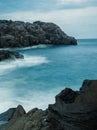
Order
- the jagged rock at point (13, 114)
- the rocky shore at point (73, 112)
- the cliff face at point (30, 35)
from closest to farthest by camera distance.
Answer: the rocky shore at point (73, 112) < the jagged rock at point (13, 114) < the cliff face at point (30, 35)

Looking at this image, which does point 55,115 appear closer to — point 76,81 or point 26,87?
point 26,87

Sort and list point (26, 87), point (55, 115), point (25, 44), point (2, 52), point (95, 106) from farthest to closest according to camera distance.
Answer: point (25, 44), point (2, 52), point (26, 87), point (55, 115), point (95, 106)

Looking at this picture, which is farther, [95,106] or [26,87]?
[26,87]

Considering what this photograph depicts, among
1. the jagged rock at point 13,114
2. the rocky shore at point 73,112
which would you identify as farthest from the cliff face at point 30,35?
the rocky shore at point 73,112

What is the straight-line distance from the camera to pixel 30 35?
102m

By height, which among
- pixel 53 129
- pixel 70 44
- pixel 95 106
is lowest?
pixel 70 44

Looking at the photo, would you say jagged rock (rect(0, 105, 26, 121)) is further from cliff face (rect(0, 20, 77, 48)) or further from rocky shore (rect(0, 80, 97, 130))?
cliff face (rect(0, 20, 77, 48))

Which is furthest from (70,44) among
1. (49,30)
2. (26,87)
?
(26,87)

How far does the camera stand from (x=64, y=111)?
7.94 m

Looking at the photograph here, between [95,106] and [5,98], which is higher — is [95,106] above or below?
above

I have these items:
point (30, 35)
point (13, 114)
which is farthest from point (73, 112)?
point (30, 35)

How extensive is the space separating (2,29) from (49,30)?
1851cm

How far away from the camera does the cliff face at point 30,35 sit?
9505cm

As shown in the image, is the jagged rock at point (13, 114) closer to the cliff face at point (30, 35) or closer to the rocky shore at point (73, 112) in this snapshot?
the rocky shore at point (73, 112)
